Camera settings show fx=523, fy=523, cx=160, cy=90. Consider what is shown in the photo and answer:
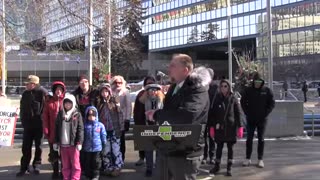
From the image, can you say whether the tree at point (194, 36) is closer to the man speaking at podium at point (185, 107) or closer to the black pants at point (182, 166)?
the man speaking at podium at point (185, 107)

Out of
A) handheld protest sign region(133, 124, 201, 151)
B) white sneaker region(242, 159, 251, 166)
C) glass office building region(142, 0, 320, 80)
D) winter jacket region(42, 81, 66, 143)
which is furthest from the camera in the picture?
glass office building region(142, 0, 320, 80)

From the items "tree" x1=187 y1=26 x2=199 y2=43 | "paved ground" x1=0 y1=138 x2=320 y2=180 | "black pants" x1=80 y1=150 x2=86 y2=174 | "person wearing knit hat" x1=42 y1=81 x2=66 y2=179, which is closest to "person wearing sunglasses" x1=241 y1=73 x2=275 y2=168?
"paved ground" x1=0 y1=138 x2=320 y2=180

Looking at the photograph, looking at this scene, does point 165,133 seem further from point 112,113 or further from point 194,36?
point 194,36

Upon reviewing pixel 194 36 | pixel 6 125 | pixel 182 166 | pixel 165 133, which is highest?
pixel 194 36

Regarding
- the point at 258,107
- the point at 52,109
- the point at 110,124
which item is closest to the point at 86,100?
the point at 110,124

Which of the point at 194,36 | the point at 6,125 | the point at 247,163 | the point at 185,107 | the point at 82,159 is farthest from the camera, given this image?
the point at 194,36

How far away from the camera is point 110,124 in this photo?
965cm

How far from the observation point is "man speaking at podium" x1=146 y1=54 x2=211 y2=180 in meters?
5.16

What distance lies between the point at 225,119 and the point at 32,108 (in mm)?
3598

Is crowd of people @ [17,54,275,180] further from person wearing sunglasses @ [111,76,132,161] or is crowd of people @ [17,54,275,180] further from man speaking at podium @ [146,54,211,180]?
man speaking at podium @ [146,54,211,180]

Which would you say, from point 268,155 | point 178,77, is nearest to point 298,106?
point 268,155

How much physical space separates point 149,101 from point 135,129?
4488mm

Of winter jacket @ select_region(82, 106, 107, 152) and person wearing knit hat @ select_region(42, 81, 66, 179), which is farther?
person wearing knit hat @ select_region(42, 81, 66, 179)

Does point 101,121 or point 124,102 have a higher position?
point 124,102
